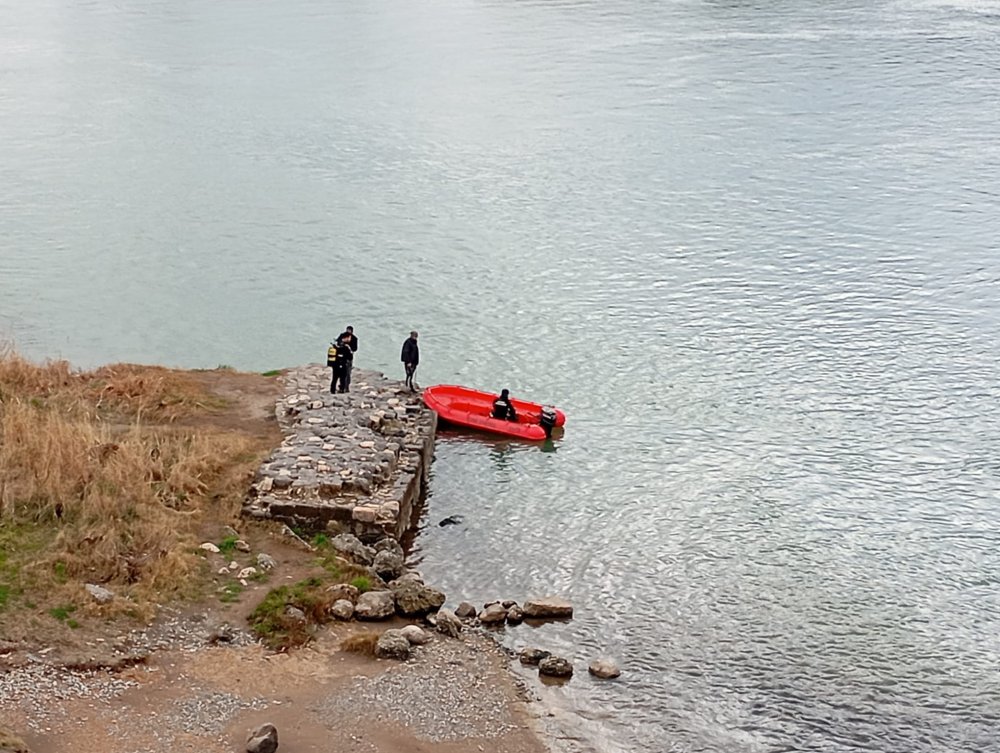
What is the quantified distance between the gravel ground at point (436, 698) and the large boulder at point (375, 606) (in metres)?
1.03

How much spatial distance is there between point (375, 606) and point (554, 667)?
3.22m

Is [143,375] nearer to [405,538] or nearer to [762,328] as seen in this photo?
[405,538]

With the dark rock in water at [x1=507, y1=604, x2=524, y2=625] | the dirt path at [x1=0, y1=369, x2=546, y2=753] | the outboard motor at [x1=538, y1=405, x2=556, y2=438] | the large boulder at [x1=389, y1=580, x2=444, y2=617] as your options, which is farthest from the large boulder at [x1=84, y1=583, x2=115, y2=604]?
the outboard motor at [x1=538, y1=405, x2=556, y2=438]

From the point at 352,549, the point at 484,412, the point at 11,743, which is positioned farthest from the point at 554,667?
the point at 484,412

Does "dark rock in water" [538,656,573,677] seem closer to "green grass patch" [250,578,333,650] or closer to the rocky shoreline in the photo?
the rocky shoreline

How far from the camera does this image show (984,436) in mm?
35281

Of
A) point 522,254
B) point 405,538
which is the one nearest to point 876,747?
point 405,538

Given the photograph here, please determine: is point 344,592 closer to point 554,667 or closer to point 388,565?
point 388,565

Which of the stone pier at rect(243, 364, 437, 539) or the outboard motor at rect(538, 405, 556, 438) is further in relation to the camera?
the outboard motor at rect(538, 405, 556, 438)

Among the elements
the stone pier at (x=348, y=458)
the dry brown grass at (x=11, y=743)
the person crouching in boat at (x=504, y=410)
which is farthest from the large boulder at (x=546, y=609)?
the person crouching in boat at (x=504, y=410)

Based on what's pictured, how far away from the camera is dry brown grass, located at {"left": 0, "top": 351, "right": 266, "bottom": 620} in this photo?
21438mm

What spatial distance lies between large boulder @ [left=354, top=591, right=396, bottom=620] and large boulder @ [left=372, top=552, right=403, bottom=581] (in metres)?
1.60

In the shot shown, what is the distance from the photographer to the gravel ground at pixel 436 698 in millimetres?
19078

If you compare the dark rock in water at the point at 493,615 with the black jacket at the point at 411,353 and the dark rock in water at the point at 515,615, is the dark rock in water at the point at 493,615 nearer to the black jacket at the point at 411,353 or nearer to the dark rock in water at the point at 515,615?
the dark rock in water at the point at 515,615
